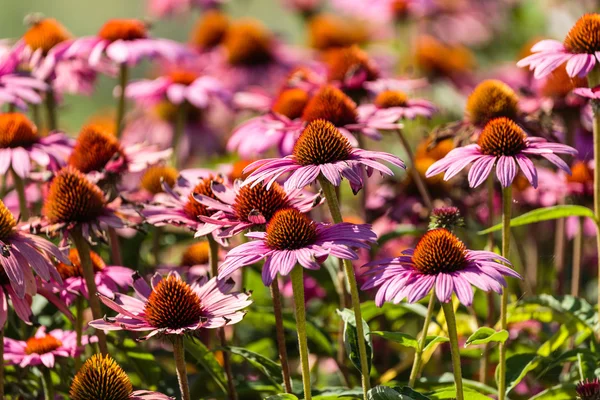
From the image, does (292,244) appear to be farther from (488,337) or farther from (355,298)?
(488,337)

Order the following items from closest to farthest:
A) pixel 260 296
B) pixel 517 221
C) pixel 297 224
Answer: pixel 297 224
pixel 517 221
pixel 260 296

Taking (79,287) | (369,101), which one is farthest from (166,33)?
(79,287)

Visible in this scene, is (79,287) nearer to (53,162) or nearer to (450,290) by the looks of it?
(53,162)

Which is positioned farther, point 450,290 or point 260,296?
point 260,296

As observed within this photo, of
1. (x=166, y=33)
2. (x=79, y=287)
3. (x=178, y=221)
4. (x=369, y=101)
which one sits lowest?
(x=79, y=287)

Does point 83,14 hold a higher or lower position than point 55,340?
higher

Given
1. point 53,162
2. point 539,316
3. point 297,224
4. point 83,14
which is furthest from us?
point 83,14
